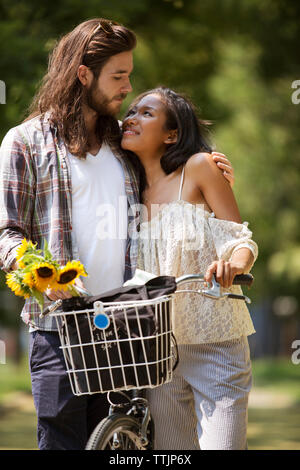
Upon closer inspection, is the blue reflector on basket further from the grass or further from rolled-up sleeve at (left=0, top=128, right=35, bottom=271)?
the grass

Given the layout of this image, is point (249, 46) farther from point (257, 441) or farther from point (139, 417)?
point (139, 417)

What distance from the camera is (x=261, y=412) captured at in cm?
1148

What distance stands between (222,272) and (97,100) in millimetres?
1124

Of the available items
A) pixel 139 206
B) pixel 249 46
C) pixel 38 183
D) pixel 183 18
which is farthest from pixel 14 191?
Answer: pixel 249 46

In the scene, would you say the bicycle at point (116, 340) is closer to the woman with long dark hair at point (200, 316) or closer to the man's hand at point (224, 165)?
the woman with long dark hair at point (200, 316)

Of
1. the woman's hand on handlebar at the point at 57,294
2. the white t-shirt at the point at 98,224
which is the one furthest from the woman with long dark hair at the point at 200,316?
the woman's hand on handlebar at the point at 57,294

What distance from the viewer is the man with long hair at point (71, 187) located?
3.33m

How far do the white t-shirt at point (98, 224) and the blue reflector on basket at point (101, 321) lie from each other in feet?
1.91

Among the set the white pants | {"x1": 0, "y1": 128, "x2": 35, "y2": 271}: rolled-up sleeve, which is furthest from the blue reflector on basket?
the white pants

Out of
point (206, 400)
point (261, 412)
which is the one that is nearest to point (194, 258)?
point (206, 400)

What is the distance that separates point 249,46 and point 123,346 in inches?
581

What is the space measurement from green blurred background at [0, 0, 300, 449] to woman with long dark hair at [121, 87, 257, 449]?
121 centimetres

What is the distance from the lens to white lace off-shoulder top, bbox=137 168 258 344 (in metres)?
3.50

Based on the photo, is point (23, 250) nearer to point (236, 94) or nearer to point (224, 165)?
point (224, 165)
